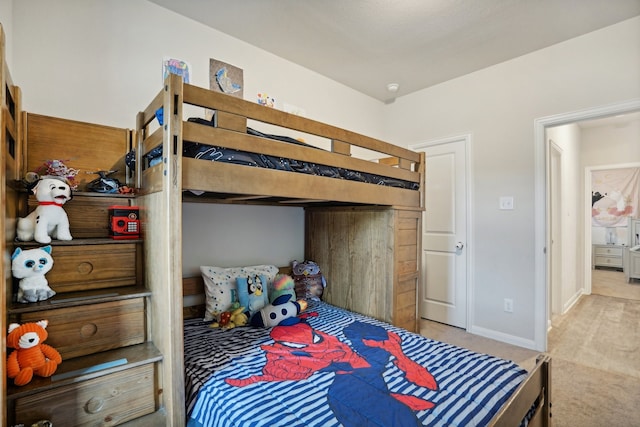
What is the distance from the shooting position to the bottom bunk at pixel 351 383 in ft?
3.47

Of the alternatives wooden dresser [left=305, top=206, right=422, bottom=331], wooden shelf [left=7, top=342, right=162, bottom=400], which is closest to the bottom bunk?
wooden shelf [left=7, top=342, right=162, bottom=400]

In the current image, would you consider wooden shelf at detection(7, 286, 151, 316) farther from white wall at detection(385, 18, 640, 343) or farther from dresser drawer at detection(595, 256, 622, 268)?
dresser drawer at detection(595, 256, 622, 268)

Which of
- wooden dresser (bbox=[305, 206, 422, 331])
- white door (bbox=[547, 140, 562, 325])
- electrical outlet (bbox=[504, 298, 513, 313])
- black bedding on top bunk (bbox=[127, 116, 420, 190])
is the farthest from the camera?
white door (bbox=[547, 140, 562, 325])

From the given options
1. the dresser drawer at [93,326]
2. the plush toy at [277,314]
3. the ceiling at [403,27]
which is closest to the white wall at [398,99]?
the ceiling at [403,27]

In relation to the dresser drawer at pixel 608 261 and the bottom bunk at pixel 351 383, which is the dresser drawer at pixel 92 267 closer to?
the bottom bunk at pixel 351 383

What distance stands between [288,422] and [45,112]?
6.44 feet

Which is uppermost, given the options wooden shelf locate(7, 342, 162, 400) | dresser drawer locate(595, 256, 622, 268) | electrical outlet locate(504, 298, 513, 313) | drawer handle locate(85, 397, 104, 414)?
wooden shelf locate(7, 342, 162, 400)

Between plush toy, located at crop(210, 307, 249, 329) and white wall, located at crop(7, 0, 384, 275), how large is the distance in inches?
18.9

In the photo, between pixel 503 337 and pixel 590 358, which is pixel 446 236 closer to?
pixel 503 337

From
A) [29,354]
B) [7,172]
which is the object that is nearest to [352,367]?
[29,354]

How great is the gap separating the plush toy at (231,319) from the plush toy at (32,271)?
91cm

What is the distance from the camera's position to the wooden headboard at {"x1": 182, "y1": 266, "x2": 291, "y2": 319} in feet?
7.04

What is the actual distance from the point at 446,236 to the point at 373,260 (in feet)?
4.13

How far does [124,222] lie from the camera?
150cm
